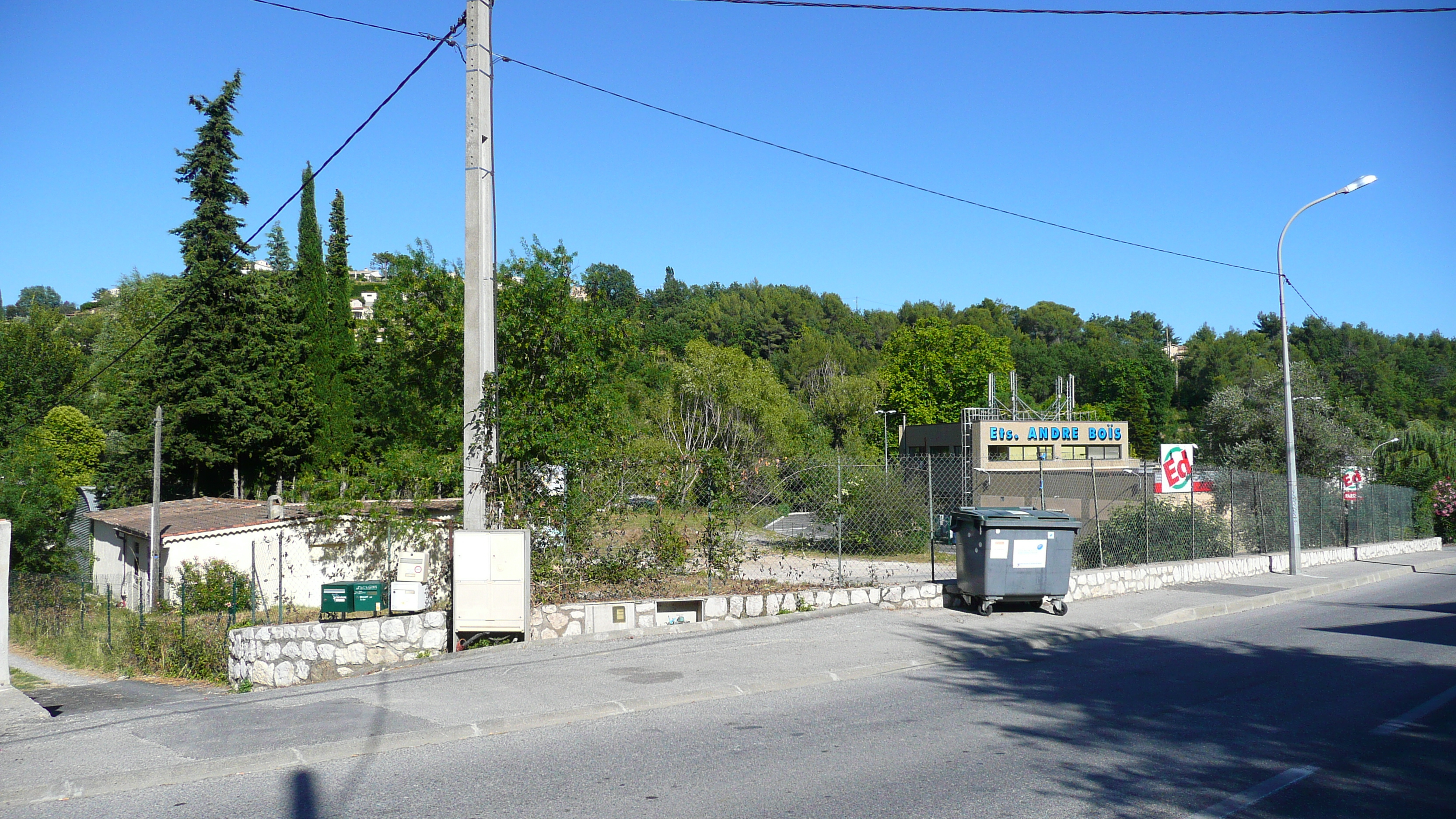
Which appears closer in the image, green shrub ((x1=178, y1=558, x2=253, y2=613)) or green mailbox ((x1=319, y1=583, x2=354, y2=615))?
green mailbox ((x1=319, y1=583, x2=354, y2=615))

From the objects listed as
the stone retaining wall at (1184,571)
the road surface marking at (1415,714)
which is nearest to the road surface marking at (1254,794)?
the road surface marking at (1415,714)

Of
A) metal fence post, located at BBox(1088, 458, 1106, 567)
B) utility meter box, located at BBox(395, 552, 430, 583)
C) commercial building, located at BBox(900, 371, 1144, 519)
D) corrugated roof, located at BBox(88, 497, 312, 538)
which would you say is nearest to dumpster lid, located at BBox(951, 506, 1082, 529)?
metal fence post, located at BBox(1088, 458, 1106, 567)

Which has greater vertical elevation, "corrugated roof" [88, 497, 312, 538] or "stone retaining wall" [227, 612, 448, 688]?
"corrugated roof" [88, 497, 312, 538]

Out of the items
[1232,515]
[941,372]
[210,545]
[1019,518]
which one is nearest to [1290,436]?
[1232,515]

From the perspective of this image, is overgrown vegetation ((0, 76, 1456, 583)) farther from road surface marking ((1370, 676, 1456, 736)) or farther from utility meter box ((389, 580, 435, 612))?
road surface marking ((1370, 676, 1456, 736))

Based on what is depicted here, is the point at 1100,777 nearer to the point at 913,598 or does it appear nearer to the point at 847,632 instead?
the point at 847,632

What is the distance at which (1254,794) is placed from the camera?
5.61 m

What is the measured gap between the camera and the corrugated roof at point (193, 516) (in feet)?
79.8

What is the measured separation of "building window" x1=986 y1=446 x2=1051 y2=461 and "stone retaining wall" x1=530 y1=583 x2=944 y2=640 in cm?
4594

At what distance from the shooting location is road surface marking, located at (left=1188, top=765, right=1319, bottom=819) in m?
5.24

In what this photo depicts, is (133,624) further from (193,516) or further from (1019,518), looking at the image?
(1019,518)

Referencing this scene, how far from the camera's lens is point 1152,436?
4190 inches

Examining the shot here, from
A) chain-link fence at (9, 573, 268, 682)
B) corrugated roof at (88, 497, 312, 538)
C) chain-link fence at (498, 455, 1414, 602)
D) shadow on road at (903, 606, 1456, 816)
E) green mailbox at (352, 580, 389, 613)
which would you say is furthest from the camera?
corrugated roof at (88, 497, 312, 538)

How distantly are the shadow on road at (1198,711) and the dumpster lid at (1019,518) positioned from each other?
160cm
